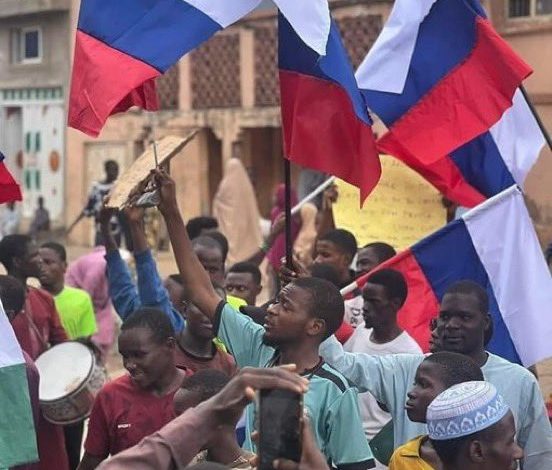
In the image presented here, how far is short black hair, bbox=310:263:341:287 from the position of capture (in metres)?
7.34

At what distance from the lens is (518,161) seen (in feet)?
23.5

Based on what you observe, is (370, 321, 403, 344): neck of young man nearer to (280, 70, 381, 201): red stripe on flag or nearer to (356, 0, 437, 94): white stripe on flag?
(280, 70, 381, 201): red stripe on flag

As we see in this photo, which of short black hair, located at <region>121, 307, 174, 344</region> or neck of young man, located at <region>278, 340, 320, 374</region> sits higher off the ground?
short black hair, located at <region>121, 307, 174, 344</region>

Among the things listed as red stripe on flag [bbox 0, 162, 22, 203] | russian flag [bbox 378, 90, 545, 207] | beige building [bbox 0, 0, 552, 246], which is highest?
beige building [bbox 0, 0, 552, 246]

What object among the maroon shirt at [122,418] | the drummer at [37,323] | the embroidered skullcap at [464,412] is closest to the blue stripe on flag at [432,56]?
the drummer at [37,323]

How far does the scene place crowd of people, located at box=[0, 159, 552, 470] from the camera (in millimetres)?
3770

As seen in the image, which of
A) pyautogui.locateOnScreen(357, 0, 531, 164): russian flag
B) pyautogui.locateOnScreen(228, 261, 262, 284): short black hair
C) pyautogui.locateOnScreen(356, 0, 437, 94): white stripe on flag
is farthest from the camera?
pyautogui.locateOnScreen(228, 261, 262, 284): short black hair

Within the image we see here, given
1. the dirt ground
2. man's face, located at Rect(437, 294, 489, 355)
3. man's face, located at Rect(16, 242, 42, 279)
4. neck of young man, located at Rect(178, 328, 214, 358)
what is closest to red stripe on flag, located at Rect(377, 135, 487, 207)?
the dirt ground

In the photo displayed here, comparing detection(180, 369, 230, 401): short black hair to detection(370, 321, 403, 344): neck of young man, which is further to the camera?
detection(370, 321, 403, 344): neck of young man

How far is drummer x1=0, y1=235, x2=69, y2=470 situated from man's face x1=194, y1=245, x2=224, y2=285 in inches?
38.3

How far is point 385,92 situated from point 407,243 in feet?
5.99

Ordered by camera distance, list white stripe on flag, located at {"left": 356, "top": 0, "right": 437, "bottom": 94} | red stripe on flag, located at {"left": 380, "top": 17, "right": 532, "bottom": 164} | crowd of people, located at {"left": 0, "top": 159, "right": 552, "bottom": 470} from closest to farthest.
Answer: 1. crowd of people, located at {"left": 0, "top": 159, "right": 552, "bottom": 470}
2. red stripe on flag, located at {"left": 380, "top": 17, "right": 532, "bottom": 164}
3. white stripe on flag, located at {"left": 356, "top": 0, "right": 437, "bottom": 94}

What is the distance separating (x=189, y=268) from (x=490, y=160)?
8.58 ft

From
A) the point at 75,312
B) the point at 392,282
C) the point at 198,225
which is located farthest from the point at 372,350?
the point at 198,225
